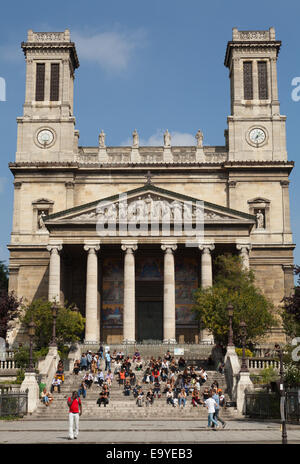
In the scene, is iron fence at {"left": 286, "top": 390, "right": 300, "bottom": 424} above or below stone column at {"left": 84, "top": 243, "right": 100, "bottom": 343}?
below

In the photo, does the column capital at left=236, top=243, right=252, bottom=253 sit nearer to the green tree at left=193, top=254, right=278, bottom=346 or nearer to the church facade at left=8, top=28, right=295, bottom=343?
the church facade at left=8, top=28, right=295, bottom=343

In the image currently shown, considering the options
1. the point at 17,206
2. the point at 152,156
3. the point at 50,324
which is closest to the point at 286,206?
the point at 152,156

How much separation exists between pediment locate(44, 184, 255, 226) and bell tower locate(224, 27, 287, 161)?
13.8 m

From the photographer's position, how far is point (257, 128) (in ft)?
240

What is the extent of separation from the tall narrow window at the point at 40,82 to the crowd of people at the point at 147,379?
34.2 metres

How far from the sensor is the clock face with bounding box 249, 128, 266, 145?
239 ft

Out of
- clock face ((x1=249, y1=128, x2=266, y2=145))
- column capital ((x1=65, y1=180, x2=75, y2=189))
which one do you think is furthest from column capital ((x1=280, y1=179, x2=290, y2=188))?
column capital ((x1=65, y1=180, x2=75, y2=189))

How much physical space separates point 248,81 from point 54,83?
829 inches

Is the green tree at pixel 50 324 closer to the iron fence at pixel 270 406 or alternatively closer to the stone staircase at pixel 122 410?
the stone staircase at pixel 122 410

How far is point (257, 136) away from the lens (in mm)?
72938

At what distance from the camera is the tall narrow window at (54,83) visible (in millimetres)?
74312

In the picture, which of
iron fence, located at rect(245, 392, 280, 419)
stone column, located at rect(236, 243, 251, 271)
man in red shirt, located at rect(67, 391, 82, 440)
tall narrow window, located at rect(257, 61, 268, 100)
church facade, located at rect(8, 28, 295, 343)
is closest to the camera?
man in red shirt, located at rect(67, 391, 82, 440)

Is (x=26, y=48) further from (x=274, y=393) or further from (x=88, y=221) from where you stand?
(x=274, y=393)

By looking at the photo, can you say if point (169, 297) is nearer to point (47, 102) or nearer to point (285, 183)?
point (285, 183)
